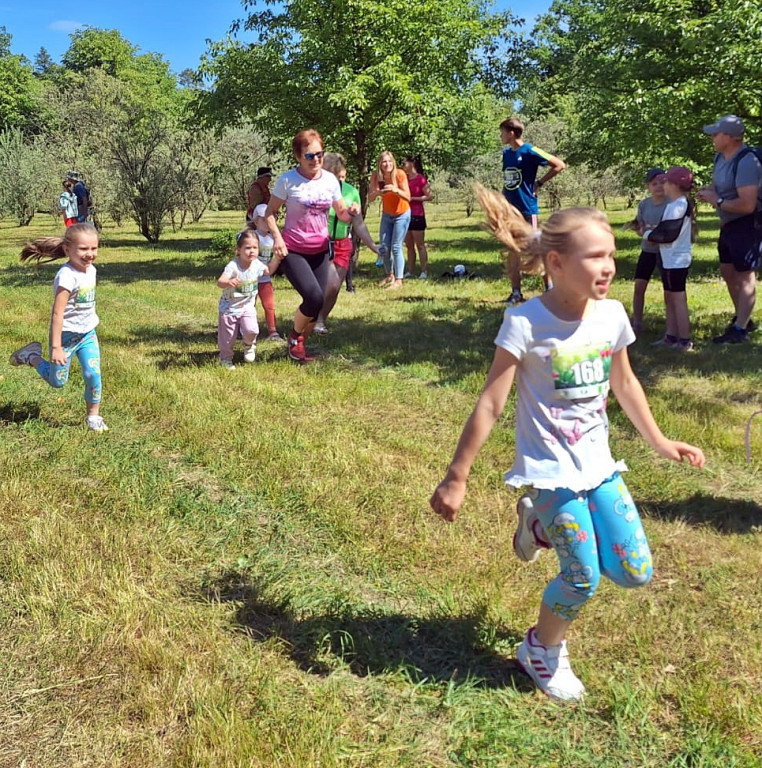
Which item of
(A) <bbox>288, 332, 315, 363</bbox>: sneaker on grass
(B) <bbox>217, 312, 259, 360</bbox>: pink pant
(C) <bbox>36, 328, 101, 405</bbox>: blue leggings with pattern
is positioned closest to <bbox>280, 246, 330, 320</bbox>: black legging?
(A) <bbox>288, 332, 315, 363</bbox>: sneaker on grass

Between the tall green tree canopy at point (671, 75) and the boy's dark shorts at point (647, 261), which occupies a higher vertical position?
the tall green tree canopy at point (671, 75)

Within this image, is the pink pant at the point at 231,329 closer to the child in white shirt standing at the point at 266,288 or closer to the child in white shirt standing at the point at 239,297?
the child in white shirt standing at the point at 239,297

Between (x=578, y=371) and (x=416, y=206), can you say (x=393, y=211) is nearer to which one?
(x=416, y=206)

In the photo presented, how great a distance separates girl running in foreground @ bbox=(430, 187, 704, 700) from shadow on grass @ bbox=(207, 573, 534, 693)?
53 centimetres

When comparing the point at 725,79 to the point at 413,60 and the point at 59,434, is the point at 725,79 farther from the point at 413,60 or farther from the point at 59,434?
the point at 59,434

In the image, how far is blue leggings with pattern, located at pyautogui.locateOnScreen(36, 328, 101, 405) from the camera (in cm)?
563

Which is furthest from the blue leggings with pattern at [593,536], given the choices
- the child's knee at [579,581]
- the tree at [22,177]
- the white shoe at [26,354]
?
the tree at [22,177]

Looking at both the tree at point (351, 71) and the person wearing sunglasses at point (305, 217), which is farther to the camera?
the tree at point (351, 71)

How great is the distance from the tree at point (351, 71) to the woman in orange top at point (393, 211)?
2784mm

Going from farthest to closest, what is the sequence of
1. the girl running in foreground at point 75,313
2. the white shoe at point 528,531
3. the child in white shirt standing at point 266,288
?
the child in white shirt standing at point 266,288
the girl running in foreground at point 75,313
the white shoe at point 528,531

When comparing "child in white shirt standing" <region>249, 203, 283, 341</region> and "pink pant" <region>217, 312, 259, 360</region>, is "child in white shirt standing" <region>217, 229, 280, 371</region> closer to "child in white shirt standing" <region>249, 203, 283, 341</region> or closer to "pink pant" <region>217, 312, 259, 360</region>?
"pink pant" <region>217, 312, 259, 360</region>

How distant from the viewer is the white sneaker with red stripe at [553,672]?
9.11ft

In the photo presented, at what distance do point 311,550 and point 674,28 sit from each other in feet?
38.4

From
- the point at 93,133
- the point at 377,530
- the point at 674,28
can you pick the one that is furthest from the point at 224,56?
the point at 377,530
